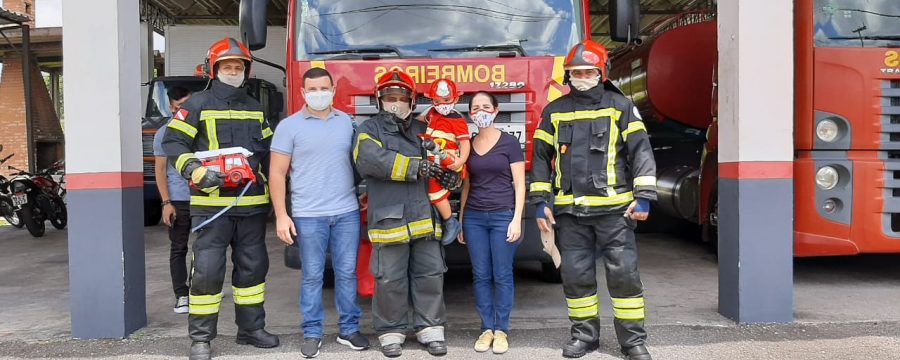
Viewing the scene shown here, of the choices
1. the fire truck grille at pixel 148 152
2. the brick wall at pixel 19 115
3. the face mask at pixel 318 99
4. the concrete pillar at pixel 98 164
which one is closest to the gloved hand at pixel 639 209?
the face mask at pixel 318 99

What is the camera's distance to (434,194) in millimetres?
4164

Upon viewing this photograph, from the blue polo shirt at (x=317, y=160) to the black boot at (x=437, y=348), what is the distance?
3.11ft

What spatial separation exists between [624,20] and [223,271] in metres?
3.31

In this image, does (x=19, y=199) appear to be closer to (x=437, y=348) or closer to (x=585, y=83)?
(x=437, y=348)

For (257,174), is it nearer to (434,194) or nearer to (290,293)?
(434,194)

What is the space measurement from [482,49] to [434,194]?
1.17 metres

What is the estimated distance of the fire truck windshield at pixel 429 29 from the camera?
471cm

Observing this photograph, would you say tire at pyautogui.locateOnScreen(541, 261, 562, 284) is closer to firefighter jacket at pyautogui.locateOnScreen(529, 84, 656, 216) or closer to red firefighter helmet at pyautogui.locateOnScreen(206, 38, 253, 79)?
firefighter jacket at pyautogui.locateOnScreen(529, 84, 656, 216)

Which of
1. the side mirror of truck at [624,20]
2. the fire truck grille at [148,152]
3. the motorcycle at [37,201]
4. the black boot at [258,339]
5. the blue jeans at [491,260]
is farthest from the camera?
the motorcycle at [37,201]

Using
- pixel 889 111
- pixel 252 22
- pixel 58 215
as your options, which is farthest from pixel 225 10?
pixel 889 111

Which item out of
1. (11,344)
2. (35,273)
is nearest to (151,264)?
(35,273)

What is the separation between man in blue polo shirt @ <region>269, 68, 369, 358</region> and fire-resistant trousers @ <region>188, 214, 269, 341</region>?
0.23 m

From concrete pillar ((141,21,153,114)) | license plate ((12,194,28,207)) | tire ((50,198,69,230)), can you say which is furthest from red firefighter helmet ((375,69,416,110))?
concrete pillar ((141,21,153,114))

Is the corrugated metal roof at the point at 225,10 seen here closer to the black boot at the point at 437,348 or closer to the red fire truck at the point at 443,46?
the red fire truck at the point at 443,46
